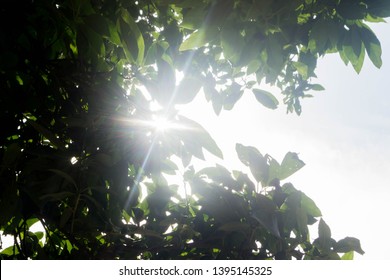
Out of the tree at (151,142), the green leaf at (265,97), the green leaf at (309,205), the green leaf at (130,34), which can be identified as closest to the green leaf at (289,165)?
the tree at (151,142)

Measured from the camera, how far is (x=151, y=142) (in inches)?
71.2

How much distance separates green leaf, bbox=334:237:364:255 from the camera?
5.02 ft

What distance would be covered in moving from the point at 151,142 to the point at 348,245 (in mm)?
1175

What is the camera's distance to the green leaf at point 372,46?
63.8 inches

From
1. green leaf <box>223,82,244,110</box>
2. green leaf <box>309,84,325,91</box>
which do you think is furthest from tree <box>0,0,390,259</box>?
green leaf <box>309,84,325,91</box>

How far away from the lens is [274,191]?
1.46m

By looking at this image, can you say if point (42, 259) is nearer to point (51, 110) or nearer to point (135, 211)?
point (135, 211)

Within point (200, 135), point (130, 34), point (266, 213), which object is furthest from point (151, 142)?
point (266, 213)

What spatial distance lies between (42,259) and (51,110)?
1.04 meters

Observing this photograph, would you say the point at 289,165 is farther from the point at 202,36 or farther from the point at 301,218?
the point at 202,36

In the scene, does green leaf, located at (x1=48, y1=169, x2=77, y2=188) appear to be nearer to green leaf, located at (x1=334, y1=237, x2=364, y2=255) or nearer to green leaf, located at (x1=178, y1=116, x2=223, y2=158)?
green leaf, located at (x1=178, y1=116, x2=223, y2=158)

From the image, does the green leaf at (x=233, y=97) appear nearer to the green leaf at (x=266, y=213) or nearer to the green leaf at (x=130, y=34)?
the green leaf at (x=130, y=34)

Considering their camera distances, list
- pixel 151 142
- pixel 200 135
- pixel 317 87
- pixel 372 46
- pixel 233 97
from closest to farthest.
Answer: pixel 200 135 < pixel 372 46 < pixel 151 142 < pixel 233 97 < pixel 317 87

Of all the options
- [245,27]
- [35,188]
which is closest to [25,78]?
[35,188]
